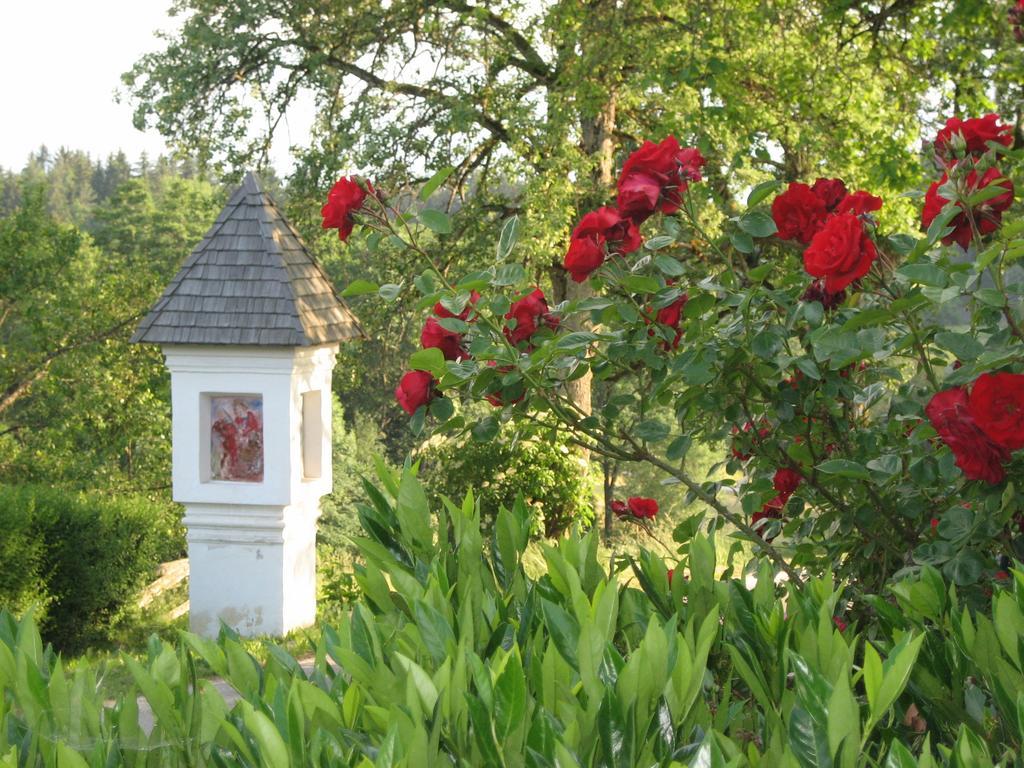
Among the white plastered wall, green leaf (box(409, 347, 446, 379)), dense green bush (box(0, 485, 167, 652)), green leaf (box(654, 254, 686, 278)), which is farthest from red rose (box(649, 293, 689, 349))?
dense green bush (box(0, 485, 167, 652))

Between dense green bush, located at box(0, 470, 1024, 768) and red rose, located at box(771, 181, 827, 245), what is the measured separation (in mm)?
806

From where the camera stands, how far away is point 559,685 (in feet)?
4.42

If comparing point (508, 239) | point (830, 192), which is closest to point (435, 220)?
point (508, 239)

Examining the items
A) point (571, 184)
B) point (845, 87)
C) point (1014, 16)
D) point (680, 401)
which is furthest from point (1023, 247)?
point (571, 184)

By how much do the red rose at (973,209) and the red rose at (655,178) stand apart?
466mm

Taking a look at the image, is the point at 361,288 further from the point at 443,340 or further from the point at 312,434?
the point at 312,434

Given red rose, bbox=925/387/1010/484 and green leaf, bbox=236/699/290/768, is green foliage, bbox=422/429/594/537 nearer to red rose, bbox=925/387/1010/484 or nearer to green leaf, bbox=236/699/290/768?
red rose, bbox=925/387/1010/484

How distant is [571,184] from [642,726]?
1079 centimetres

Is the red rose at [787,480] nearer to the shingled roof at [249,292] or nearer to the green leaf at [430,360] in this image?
the green leaf at [430,360]

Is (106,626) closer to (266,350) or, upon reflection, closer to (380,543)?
(266,350)

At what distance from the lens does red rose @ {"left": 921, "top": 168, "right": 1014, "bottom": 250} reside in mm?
2129

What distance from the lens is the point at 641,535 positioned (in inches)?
469

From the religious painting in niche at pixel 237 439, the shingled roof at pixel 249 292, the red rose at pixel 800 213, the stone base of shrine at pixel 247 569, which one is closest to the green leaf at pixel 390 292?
the red rose at pixel 800 213

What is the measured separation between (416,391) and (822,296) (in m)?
0.88
